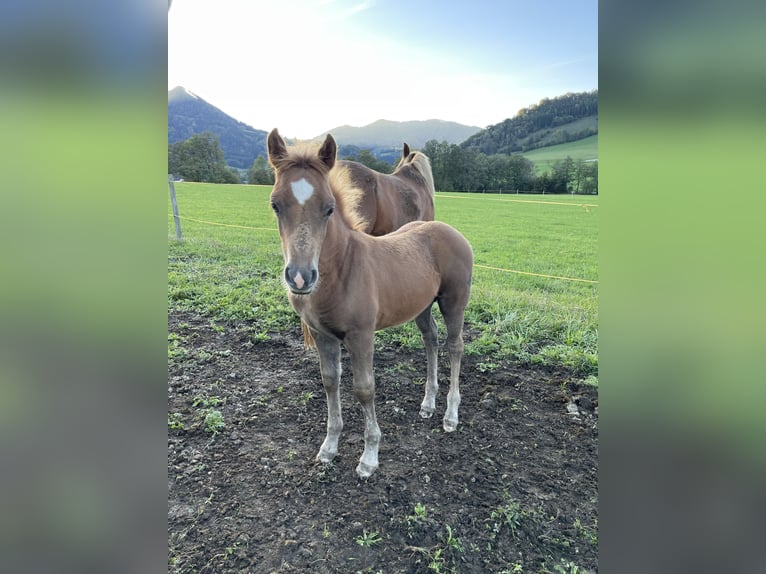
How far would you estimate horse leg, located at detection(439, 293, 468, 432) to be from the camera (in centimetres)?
343

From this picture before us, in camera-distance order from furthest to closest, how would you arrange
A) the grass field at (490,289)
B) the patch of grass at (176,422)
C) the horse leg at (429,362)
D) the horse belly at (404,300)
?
the grass field at (490,289) → the horse leg at (429,362) → the patch of grass at (176,422) → the horse belly at (404,300)

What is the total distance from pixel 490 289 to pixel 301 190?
517 centimetres

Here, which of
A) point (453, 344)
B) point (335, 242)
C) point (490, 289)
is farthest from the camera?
point (490, 289)

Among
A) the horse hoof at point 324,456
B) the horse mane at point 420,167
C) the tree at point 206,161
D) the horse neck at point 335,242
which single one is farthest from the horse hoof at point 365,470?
the horse mane at point 420,167

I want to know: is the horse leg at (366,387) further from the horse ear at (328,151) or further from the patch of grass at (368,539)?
the horse ear at (328,151)

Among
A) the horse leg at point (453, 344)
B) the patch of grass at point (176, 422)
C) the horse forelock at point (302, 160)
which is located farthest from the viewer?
the horse leg at point (453, 344)

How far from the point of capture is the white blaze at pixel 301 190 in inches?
88.4

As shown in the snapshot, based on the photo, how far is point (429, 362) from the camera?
362cm

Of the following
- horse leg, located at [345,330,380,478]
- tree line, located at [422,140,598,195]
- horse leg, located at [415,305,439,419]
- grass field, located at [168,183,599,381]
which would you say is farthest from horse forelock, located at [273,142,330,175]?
tree line, located at [422,140,598,195]

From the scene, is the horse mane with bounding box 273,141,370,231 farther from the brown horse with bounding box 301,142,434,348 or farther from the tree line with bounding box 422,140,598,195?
the tree line with bounding box 422,140,598,195

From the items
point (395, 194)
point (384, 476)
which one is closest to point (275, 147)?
point (384, 476)

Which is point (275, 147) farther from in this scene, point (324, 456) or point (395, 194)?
point (395, 194)
